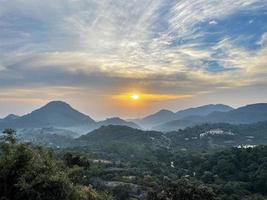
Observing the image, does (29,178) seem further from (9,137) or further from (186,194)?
(186,194)

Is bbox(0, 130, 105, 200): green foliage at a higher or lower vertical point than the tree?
lower

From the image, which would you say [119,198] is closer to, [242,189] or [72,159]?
[242,189]

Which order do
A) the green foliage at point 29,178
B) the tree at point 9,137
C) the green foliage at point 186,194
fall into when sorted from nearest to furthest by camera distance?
the green foliage at point 29,178
the tree at point 9,137
the green foliage at point 186,194

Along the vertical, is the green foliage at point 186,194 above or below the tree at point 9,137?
below

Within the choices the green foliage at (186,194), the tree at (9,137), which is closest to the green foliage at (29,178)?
the tree at (9,137)

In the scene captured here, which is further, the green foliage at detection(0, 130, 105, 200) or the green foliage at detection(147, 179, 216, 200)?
the green foliage at detection(147, 179, 216, 200)

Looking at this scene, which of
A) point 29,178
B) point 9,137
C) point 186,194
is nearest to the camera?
point 29,178

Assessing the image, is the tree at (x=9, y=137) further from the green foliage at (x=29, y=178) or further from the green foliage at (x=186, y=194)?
the green foliage at (x=186, y=194)

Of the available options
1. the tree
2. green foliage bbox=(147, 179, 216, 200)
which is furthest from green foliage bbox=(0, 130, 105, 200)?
green foliage bbox=(147, 179, 216, 200)

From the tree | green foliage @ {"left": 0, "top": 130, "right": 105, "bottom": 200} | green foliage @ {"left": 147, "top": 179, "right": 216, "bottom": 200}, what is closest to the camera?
green foliage @ {"left": 0, "top": 130, "right": 105, "bottom": 200}

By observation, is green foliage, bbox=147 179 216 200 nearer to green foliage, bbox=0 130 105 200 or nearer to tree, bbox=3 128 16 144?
green foliage, bbox=0 130 105 200

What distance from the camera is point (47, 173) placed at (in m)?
21.2

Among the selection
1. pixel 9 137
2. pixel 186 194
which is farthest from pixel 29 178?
pixel 186 194

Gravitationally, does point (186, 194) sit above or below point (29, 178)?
below
